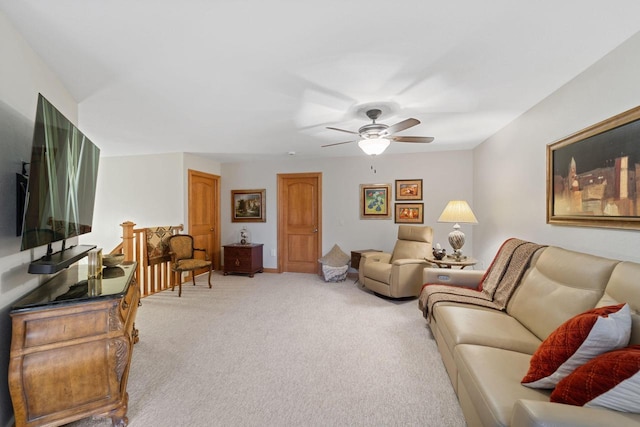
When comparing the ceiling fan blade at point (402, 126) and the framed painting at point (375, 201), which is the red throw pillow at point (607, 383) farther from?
the framed painting at point (375, 201)

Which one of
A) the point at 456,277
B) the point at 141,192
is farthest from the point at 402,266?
the point at 141,192

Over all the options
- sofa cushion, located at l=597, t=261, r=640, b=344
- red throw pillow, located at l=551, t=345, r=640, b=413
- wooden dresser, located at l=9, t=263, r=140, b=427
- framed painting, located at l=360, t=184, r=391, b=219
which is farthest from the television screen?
framed painting, located at l=360, t=184, r=391, b=219

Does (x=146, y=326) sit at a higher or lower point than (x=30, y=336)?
lower

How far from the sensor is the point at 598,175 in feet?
5.93

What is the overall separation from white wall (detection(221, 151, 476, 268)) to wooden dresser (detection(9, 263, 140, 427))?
12.5 ft

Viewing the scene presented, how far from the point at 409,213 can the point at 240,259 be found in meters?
3.29

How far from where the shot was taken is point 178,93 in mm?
2283

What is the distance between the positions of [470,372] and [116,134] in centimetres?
454

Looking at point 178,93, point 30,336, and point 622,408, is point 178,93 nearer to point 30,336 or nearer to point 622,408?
point 30,336

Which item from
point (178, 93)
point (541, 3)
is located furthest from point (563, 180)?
point (178, 93)

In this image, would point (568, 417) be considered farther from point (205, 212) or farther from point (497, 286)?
point (205, 212)

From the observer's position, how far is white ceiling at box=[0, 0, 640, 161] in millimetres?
1346

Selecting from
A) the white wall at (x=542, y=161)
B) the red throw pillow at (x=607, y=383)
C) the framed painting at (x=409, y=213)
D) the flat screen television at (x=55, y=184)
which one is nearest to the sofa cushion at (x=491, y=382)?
the red throw pillow at (x=607, y=383)

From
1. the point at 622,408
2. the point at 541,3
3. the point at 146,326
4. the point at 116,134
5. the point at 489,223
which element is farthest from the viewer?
the point at 489,223
